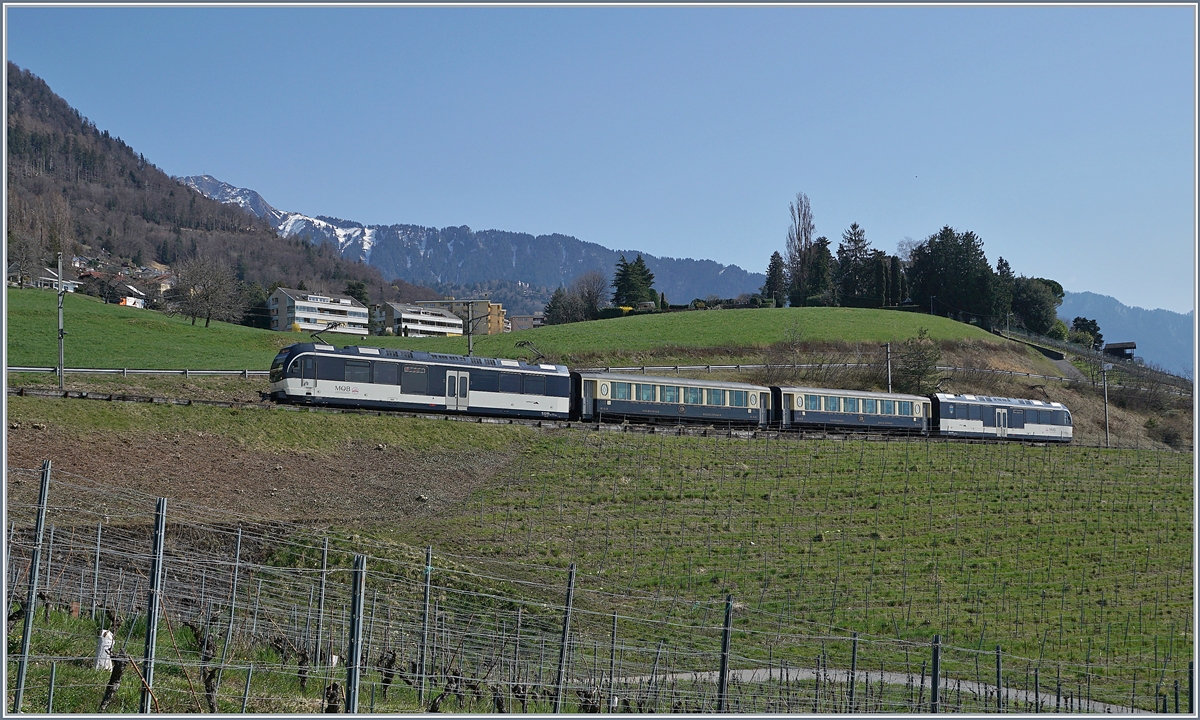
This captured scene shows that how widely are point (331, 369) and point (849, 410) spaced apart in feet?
95.8

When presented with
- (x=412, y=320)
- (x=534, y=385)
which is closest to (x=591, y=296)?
(x=412, y=320)

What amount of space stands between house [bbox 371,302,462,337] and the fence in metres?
141

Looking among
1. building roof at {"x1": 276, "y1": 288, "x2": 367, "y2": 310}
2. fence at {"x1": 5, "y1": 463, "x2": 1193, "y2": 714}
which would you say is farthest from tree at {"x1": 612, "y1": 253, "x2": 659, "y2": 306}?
fence at {"x1": 5, "y1": 463, "x2": 1193, "y2": 714}

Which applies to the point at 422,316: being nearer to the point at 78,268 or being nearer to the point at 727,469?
the point at 78,268

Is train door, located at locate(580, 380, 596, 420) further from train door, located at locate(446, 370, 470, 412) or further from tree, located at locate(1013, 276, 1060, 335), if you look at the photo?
tree, located at locate(1013, 276, 1060, 335)

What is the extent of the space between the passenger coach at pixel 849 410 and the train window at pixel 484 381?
55.2 feet

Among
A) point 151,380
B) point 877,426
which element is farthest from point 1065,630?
point 151,380

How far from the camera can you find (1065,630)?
2583 cm

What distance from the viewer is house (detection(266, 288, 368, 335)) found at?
463 ft

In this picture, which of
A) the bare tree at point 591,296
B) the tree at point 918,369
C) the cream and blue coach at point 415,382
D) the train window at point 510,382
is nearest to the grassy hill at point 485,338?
the tree at point 918,369

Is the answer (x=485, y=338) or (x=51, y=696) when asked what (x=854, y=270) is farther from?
(x=51, y=696)

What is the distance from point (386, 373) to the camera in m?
42.8

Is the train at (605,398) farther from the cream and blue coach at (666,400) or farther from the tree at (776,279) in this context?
the tree at (776,279)

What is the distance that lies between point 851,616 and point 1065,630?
5.69 metres
